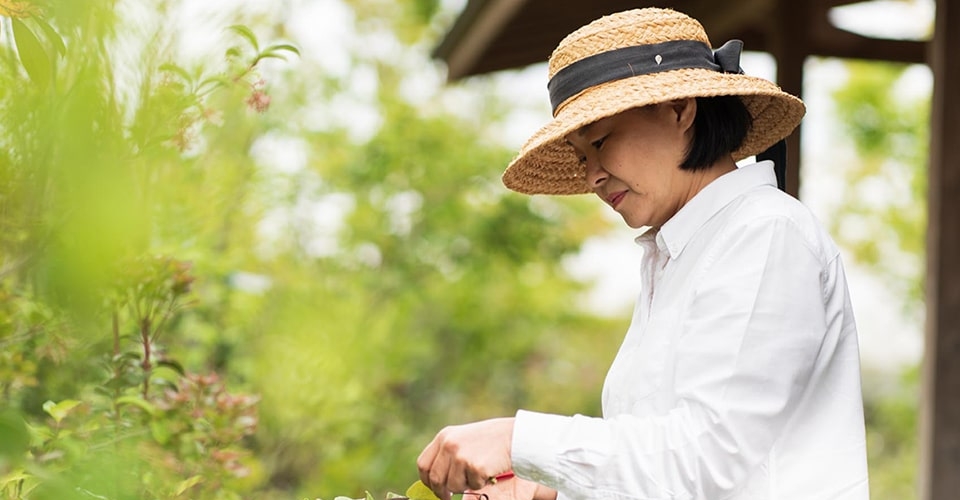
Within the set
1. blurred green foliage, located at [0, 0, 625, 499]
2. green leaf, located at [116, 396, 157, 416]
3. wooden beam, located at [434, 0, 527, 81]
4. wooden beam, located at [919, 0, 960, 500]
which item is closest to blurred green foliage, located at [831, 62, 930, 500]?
blurred green foliage, located at [0, 0, 625, 499]

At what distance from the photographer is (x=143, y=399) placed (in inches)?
83.3

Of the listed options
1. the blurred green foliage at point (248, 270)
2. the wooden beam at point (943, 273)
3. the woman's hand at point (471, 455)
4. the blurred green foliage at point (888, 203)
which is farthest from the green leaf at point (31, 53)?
the blurred green foliage at point (888, 203)

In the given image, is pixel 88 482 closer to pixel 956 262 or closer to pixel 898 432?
pixel 956 262

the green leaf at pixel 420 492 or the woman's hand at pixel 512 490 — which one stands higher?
the green leaf at pixel 420 492

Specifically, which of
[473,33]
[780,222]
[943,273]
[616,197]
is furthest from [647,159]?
[473,33]

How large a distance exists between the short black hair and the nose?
0.11 metres

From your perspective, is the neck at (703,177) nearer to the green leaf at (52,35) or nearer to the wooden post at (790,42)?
the green leaf at (52,35)

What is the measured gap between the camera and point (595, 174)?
166cm

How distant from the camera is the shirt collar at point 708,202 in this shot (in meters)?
1.59

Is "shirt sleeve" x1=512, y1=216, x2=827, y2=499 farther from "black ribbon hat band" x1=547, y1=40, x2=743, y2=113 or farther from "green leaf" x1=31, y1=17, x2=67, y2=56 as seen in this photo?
"green leaf" x1=31, y1=17, x2=67, y2=56

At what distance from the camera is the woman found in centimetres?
135

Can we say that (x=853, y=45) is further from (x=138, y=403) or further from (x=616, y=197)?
(x=138, y=403)

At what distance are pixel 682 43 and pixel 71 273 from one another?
3.50 feet

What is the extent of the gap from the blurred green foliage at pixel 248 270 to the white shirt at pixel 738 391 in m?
0.54
